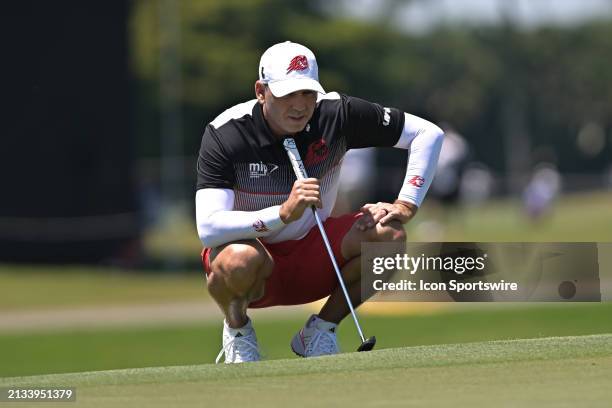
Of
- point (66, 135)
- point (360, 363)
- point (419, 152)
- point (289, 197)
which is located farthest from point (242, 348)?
point (66, 135)

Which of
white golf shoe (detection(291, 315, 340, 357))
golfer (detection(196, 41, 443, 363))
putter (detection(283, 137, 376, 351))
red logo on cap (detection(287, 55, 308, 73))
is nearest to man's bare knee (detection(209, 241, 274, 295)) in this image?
golfer (detection(196, 41, 443, 363))

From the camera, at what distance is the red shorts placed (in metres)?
8.61

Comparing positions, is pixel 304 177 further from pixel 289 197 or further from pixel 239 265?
pixel 239 265

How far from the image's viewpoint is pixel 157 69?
6178 centimetres

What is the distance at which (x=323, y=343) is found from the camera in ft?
28.4

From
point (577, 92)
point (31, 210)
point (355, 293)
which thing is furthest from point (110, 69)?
point (577, 92)

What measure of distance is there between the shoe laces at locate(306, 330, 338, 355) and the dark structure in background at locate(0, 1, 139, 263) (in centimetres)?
1759

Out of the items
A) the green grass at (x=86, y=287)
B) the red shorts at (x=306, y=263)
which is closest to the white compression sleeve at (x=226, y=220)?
the red shorts at (x=306, y=263)

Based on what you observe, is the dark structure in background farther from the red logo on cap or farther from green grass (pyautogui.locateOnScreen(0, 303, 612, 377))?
the red logo on cap

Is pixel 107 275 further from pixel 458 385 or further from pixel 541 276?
pixel 458 385

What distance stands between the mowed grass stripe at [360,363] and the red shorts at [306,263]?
3.26 feet

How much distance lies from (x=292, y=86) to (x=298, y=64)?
0.15m

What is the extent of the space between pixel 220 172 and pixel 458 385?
227cm

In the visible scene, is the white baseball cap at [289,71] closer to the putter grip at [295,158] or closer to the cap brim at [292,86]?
the cap brim at [292,86]
